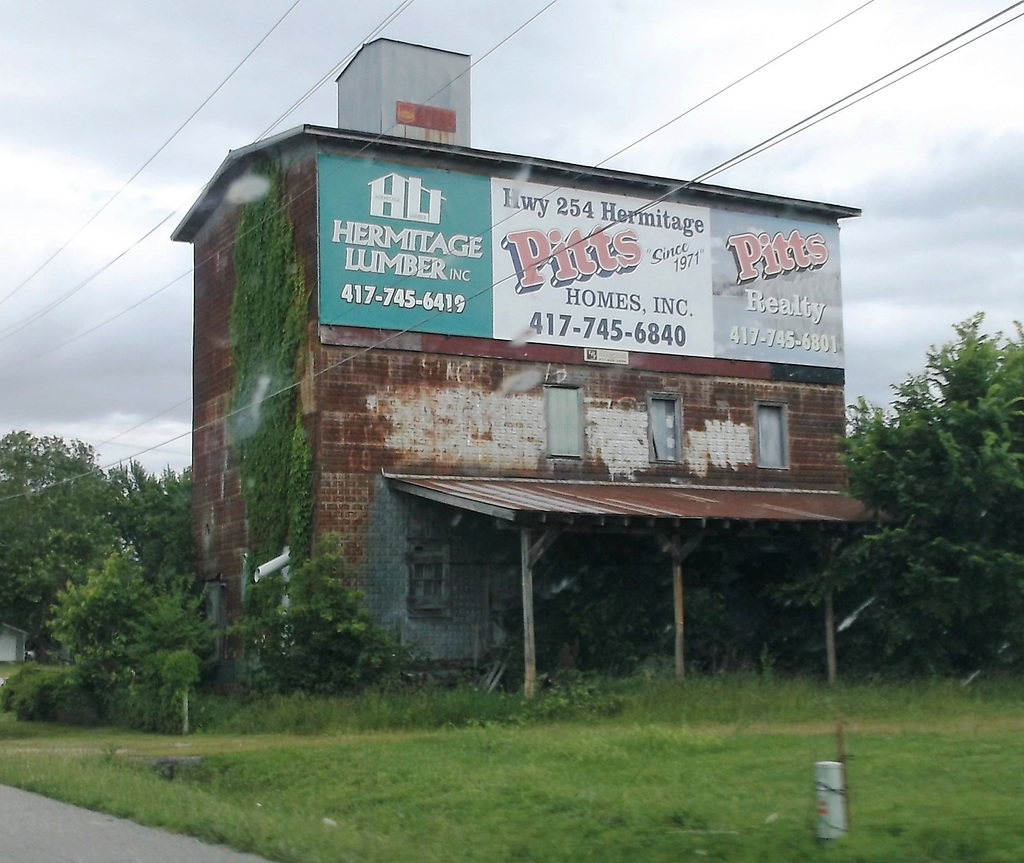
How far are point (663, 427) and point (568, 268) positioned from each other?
12.8 ft

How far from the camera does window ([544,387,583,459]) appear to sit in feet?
86.3

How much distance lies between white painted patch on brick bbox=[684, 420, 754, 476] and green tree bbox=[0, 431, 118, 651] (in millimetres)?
37994

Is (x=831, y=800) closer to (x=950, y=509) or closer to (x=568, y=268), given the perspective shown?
(x=950, y=509)

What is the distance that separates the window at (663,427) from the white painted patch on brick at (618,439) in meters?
0.19

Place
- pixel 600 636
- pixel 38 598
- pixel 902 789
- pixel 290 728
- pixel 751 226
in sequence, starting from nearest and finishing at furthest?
pixel 902 789 → pixel 290 728 → pixel 600 636 → pixel 751 226 → pixel 38 598

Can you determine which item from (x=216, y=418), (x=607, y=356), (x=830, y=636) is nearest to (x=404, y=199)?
(x=607, y=356)

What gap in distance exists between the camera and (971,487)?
21.2 metres

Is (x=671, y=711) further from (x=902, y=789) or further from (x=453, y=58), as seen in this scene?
(x=453, y=58)

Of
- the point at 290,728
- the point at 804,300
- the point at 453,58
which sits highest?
the point at 453,58

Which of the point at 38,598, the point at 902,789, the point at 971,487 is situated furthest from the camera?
the point at 38,598

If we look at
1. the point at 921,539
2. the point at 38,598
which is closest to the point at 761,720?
the point at 921,539

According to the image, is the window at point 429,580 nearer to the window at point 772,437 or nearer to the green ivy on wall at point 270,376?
the green ivy on wall at point 270,376

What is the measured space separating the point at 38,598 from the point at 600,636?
4734cm

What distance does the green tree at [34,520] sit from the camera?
63.0 metres
